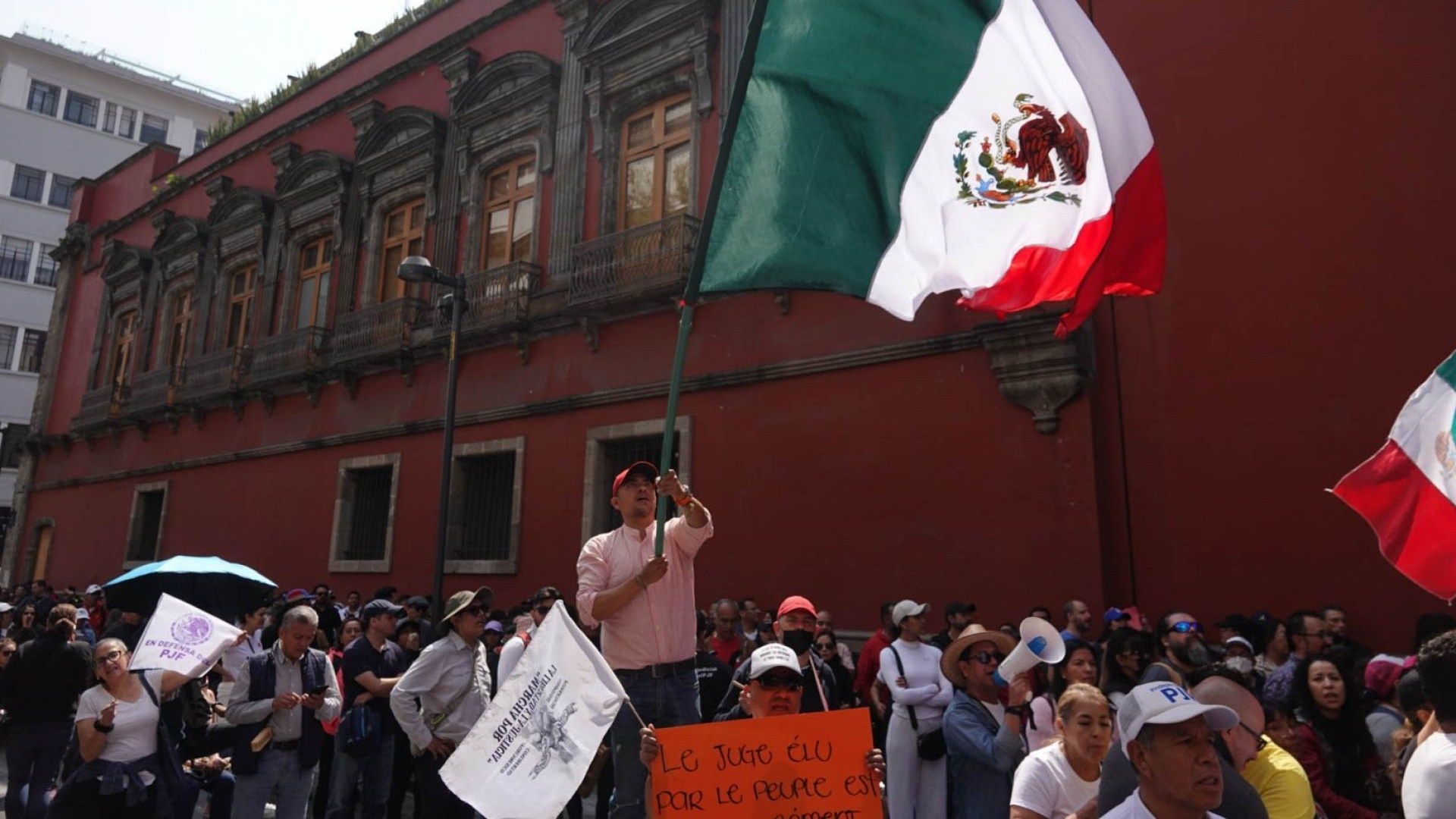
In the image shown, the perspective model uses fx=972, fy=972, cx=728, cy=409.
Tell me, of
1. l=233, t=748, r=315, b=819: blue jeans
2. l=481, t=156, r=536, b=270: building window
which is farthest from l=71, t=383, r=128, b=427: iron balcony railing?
l=233, t=748, r=315, b=819: blue jeans

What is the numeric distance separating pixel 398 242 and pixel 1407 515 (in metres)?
16.0

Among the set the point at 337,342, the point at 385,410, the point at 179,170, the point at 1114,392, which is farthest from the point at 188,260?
the point at 1114,392

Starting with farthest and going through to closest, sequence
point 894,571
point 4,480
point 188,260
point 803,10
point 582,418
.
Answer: point 4,480, point 188,260, point 582,418, point 894,571, point 803,10

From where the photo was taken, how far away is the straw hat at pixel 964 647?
4738mm

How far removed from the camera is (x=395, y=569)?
51.4ft

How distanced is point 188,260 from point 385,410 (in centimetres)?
968

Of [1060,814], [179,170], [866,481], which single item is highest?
[179,170]

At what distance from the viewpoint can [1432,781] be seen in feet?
9.80

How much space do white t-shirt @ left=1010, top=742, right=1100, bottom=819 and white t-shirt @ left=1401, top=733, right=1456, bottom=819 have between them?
103cm

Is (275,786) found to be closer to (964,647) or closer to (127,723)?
(127,723)

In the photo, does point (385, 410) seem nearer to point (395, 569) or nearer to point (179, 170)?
point (395, 569)

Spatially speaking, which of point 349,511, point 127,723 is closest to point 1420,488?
point 127,723

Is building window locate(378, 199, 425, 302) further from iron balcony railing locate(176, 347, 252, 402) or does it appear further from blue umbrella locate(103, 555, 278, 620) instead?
blue umbrella locate(103, 555, 278, 620)

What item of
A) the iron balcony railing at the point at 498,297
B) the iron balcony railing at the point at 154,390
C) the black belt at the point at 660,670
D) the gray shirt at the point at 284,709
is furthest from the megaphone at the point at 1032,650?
the iron balcony railing at the point at 154,390
